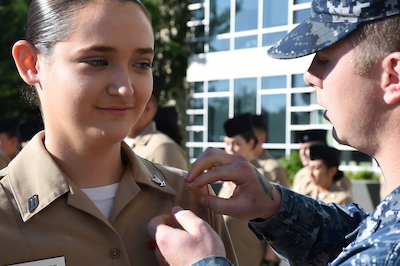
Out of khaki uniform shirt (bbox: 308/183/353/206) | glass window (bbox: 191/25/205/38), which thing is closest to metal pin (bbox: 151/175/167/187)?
khaki uniform shirt (bbox: 308/183/353/206)

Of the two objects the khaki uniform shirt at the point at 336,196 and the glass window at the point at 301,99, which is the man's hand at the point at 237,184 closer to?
the khaki uniform shirt at the point at 336,196

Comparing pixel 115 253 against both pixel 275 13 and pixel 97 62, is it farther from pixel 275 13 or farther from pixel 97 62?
pixel 275 13

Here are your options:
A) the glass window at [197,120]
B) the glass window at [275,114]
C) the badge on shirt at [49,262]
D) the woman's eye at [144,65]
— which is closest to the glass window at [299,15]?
the glass window at [275,114]

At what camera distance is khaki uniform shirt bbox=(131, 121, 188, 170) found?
4.11 m

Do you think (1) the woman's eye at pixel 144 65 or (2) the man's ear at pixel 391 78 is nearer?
(2) the man's ear at pixel 391 78

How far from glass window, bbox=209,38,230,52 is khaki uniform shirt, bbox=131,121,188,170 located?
1298cm

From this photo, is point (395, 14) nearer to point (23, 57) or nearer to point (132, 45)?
point (132, 45)

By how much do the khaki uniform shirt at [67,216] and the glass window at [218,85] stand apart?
15.4m

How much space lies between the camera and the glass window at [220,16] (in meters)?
17.1

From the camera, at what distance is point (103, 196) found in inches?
69.6

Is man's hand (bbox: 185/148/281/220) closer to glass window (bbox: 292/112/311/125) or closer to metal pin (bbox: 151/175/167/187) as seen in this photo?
metal pin (bbox: 151/175/167/187)

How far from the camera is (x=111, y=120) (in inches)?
66.1

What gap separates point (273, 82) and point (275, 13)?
6.89 feet

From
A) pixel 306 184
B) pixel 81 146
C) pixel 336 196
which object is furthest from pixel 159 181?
pixel 306 184
